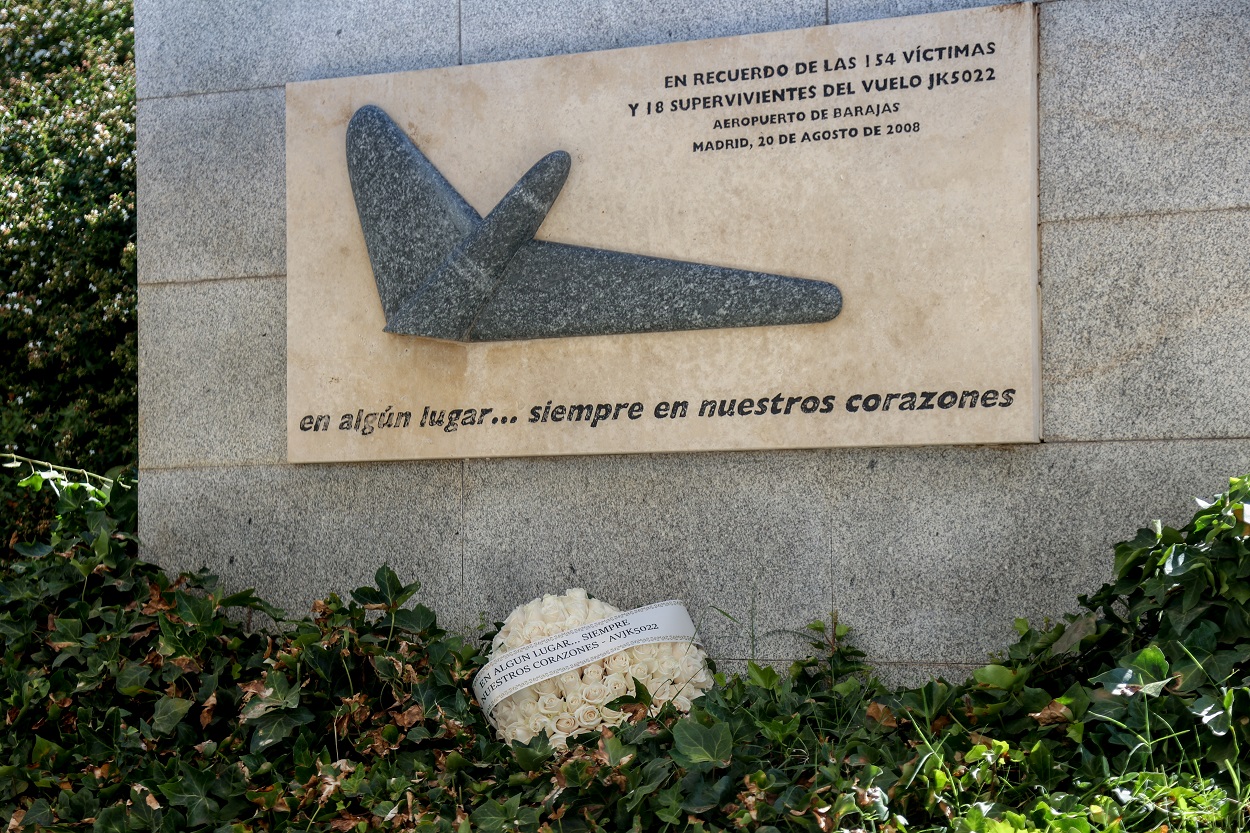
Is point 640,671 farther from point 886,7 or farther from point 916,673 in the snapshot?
point 886,7

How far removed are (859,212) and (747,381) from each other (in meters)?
0.75

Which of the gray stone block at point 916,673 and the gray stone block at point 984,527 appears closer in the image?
the gray stone block at point 984,527

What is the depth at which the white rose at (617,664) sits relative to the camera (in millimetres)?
4359

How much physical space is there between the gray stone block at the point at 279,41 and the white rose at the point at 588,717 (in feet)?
9.01

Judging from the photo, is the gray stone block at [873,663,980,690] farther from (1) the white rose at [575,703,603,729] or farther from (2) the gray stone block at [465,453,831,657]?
(1) the white rose at [575,703,603,729]

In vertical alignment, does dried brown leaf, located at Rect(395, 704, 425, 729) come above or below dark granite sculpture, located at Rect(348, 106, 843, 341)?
below

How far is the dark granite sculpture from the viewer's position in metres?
4.66

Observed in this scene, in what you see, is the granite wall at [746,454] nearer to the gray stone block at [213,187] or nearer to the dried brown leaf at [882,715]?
the gray stone block at [213,187]

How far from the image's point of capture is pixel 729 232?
15.5ft

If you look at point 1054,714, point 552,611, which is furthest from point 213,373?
point 1054,714

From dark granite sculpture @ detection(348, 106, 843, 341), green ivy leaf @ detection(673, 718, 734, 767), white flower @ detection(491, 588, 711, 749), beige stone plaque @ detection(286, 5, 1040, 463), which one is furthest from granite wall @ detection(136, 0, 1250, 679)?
green ivy leaf @ detection(673, 718, 734, 767)

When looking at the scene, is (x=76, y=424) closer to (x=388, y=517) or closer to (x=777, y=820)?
(x=388, y=517)

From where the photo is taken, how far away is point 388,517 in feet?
16.6

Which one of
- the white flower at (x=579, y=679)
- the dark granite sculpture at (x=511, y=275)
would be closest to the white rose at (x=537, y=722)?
the white flower at (x=579, y=679)
